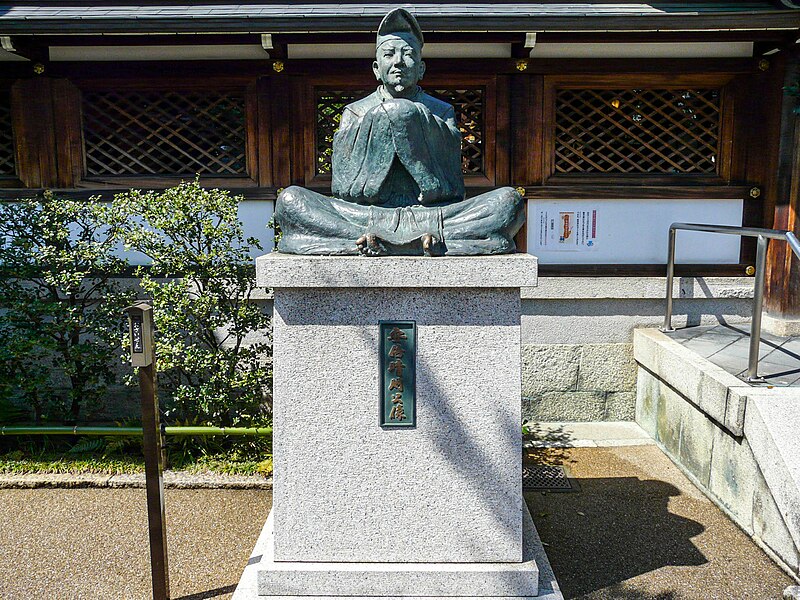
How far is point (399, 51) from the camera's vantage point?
10.6 feet

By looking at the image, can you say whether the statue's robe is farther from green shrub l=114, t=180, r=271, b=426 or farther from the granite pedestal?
green shrub l=114, t=180, r=271, b=426

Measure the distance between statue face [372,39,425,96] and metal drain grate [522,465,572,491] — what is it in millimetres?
3085

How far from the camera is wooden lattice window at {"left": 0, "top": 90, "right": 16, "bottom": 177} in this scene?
5891 mm

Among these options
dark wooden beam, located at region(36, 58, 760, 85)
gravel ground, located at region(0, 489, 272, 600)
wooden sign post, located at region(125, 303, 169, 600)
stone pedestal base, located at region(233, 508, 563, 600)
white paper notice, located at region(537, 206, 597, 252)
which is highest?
dark wooden beam, located at region(36, 58, 760, 85)

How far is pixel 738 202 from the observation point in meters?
5.98

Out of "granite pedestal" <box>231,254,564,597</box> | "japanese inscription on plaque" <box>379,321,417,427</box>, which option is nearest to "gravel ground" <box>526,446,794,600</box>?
"granite pedestal" <box>231,254,564,597</box>

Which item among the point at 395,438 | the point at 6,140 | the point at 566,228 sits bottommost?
the point at 395,438

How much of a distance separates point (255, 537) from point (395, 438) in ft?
5.17

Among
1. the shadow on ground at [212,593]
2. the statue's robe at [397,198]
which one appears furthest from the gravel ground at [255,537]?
the statue's robe at [397,198]

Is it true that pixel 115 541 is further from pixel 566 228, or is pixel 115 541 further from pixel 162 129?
pixel 566 228

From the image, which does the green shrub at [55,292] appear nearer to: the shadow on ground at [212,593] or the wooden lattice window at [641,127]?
the shadow on ground at [212,593]

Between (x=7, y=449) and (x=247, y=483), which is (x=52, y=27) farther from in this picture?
(x=247, y=483)

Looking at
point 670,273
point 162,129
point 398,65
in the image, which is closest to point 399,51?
point 398,65

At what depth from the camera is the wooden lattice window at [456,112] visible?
19.4 ft
